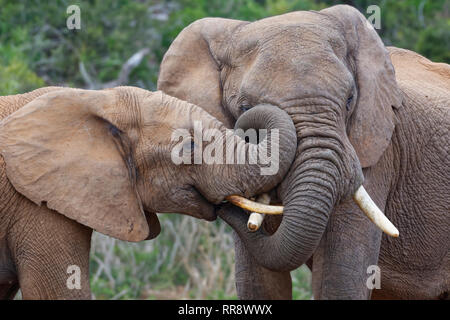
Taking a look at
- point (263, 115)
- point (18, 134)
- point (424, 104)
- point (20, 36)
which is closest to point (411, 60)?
point (424, 104)

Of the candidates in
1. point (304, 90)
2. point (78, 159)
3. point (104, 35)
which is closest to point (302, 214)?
point (304, 90)

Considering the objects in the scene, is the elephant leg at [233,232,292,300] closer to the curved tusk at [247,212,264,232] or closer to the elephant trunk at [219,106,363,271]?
the elephant trunk at [219,106,363,271]

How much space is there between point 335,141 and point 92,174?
1190 millimetres

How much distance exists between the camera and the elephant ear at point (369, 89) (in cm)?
537

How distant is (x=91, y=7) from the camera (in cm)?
1102

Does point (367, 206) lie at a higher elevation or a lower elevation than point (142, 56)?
higher

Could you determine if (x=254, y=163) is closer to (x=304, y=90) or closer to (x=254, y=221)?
(x=254, y=221)

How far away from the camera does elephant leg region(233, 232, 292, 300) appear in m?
5.99

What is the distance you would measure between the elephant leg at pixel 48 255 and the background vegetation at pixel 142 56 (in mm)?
3422

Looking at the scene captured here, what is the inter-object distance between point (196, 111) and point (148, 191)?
0.46 m

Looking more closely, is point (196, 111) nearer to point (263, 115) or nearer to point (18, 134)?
point (263, 115)

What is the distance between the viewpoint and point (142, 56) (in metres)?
10.6

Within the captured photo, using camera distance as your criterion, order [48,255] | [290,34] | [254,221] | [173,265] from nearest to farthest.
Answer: [254,221], [48,255], [290,34], [173,265]

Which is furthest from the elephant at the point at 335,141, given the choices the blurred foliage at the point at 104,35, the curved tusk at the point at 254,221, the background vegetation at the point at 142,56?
the blurred foliage at the point at 104,35
